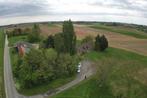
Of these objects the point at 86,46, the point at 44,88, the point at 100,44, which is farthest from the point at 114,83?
the point at 86,46

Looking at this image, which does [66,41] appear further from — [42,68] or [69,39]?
[42,68]

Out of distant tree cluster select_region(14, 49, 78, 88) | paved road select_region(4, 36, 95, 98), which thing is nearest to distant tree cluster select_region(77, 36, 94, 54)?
paved road select_region(4, 36, 95, 98)

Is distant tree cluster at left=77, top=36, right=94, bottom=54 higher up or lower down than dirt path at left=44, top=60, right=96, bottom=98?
higher up

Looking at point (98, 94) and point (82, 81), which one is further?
point (82, 81)

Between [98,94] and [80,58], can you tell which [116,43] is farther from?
[98,94]

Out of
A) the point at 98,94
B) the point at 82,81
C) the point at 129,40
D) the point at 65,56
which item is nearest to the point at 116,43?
the point at 129,40

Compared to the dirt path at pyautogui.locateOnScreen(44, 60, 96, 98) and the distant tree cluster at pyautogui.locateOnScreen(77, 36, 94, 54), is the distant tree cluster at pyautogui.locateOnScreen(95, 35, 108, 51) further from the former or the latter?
the dirt path at pyautogui.locateOnScreen(44, 60, 96, 98)

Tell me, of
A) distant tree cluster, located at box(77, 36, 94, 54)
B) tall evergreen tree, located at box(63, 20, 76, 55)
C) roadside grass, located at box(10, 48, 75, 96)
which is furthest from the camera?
distant tree cluster, located at box(77, 36, 94, 54)

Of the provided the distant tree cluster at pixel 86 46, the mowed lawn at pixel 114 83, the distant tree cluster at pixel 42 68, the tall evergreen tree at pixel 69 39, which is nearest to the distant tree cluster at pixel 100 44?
the distant tree cluster at pixel 86 46
